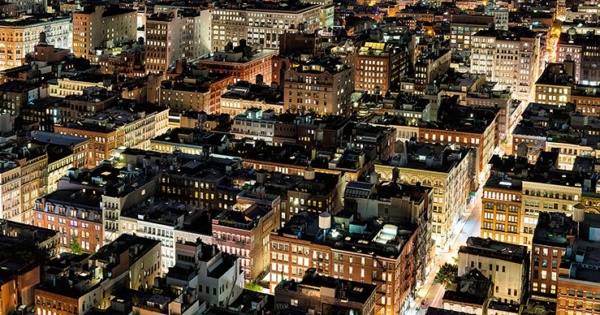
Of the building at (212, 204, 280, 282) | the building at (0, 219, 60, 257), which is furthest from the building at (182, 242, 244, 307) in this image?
the building at (0, 219, 60, 257)

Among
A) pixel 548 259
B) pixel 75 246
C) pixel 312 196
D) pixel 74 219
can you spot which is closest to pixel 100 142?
pixel 74 219

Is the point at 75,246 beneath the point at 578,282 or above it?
beneath

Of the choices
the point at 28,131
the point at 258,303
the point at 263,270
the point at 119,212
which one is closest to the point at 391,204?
the point at 263,270

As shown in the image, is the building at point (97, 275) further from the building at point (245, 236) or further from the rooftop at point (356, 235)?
the rooftop at point (356, 235)

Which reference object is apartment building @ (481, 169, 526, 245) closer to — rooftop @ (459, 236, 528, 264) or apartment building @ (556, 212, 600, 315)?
rooftop @ (459, 236, 528, 264)

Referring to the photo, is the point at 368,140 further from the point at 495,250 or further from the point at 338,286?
the point at 338,286

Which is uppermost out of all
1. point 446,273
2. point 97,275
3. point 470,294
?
point 97,275

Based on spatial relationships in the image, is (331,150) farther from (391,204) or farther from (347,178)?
(391,204)
